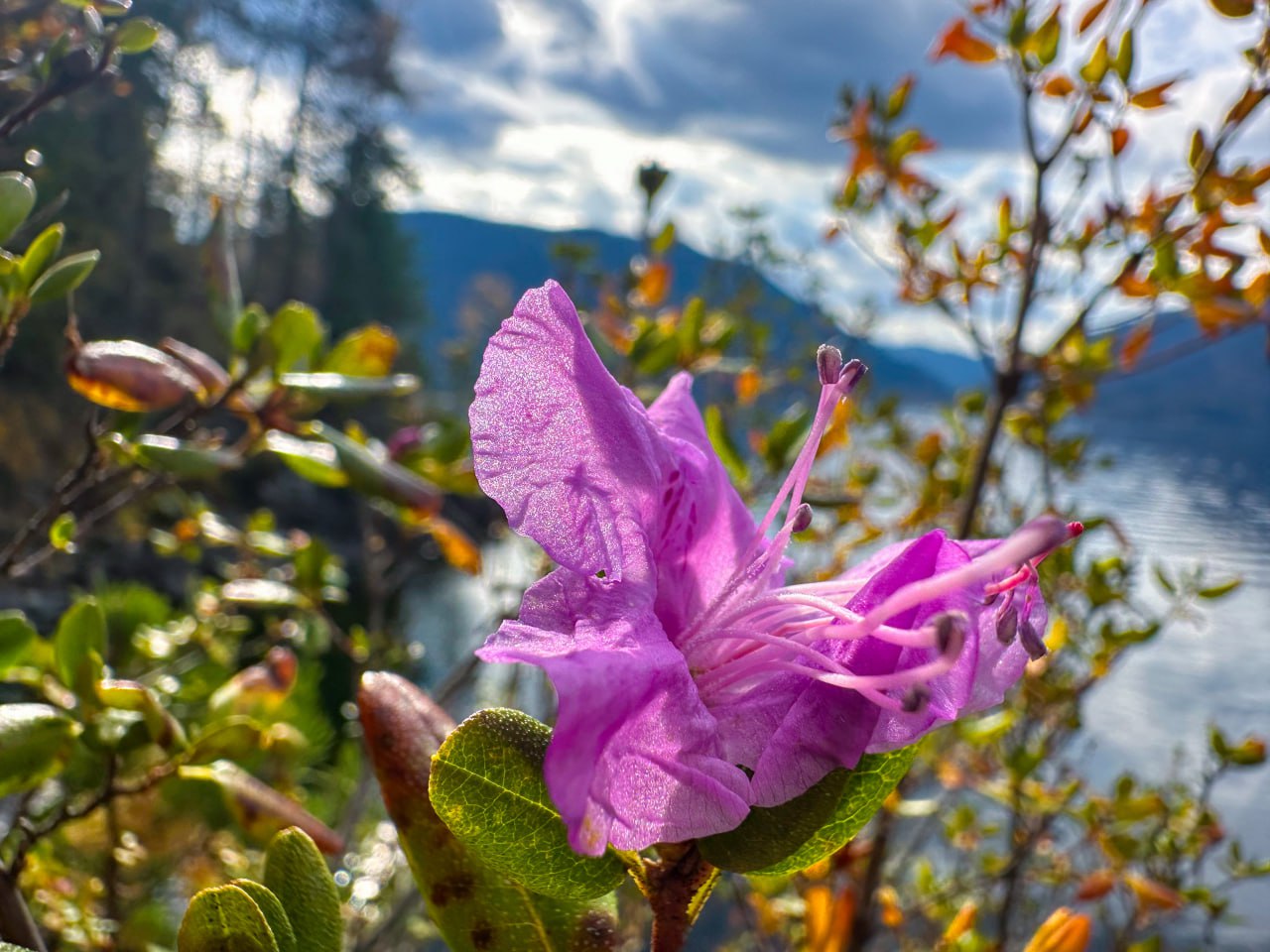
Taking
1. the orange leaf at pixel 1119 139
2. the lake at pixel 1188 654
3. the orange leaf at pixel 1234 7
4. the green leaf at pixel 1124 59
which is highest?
the green leaf at pixel 1124 59

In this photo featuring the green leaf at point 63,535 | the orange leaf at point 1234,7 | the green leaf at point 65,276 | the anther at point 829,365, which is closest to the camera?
the anther at point 829,365

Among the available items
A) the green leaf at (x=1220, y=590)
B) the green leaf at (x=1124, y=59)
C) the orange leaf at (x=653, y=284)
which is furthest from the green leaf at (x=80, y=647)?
the green leaf at (x=1220, y=590)

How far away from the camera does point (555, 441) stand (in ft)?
1.59

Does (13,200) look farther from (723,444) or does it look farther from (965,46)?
(965,46)

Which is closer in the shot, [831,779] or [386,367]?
[831,779]

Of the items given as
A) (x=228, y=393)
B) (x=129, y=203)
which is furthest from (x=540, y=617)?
(x=129, y=203)

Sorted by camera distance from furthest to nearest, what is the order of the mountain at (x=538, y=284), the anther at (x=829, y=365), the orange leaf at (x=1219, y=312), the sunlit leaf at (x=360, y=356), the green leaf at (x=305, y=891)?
the mountain at (x=538, y=284) → the orange leaf at (x=1219, y=312) → the sunlit leaf at (x=360, y=356) → the anther at (x=829, y=365) → the green leaf at (x=305, y=891)

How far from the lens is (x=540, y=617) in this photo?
426mm

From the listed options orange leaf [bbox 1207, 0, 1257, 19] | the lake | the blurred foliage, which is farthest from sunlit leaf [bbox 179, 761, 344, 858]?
the lake

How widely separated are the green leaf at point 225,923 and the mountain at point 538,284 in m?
0.38

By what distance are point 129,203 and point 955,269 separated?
13.5 meters

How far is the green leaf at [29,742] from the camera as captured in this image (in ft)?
1.92

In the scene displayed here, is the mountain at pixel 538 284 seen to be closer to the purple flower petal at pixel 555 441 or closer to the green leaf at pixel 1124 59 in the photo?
the purple flower petal at pixel 555 441

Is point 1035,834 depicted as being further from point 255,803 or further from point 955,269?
point 255,803
